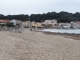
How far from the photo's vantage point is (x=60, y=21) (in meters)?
116

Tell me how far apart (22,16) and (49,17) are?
21.7 metres

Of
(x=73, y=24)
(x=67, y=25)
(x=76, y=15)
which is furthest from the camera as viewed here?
(x=76, y=15)

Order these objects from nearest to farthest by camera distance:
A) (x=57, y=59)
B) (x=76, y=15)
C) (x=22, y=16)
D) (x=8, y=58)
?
(x=8, y=58)
(x=57, y=59)
(x=22, y=16)
(x=76, y=15)

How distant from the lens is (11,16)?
114 m

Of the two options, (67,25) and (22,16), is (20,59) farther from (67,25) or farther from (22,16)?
(22,16)

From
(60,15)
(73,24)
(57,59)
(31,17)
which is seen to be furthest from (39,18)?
(57,59)

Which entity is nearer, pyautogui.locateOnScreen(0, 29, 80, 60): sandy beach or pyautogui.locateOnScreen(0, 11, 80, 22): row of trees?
pyautogui.locateOnScreen(0, 29, 80, 60): sandy beach

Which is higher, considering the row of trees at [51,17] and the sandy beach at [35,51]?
the row of trees at [51,17]

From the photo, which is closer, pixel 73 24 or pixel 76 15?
pixel 73 24

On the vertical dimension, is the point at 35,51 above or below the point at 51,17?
below

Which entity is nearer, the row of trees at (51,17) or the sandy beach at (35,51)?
the sandy beach at (35,51)

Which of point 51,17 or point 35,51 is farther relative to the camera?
point 51,17

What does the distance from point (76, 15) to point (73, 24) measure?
2153cm

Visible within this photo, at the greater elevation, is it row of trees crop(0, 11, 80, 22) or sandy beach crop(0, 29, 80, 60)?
row of trees crop(0, 11, 80, 22)
